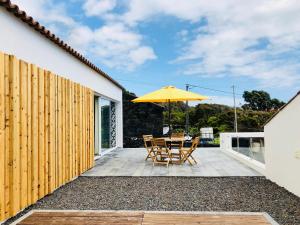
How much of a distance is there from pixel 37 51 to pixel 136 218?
3.74 metres

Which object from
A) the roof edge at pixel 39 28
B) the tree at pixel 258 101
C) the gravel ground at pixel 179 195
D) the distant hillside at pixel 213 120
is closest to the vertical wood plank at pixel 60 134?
the gravel ground at pixel 179 195

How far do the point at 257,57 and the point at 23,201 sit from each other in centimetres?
2868

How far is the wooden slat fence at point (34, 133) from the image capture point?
4309 mm

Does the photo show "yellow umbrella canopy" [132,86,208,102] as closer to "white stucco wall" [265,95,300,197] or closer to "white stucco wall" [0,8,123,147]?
"white stucco wall" [0,8,123,147]

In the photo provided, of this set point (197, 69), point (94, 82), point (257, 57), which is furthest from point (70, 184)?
point (197, 69)

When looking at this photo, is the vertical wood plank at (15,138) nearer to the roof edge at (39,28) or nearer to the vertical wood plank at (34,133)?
the vertical wood plank at (34,133)

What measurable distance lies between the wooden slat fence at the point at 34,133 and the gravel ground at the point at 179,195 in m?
0.33

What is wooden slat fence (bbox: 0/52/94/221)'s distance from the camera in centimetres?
431

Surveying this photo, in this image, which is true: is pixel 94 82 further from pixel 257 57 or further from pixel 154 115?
pixel 257 57

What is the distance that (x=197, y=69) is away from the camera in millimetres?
34688

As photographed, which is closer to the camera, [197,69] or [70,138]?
[70,138]

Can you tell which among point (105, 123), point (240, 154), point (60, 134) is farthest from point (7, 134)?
point (105, 123)

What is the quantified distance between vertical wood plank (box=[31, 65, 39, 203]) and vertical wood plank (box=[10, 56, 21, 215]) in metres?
0.50

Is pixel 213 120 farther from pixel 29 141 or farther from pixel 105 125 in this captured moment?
pixel 29 141
